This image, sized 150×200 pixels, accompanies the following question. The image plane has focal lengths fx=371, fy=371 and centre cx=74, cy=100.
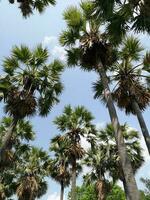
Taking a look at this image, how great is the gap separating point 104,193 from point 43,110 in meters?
8.20

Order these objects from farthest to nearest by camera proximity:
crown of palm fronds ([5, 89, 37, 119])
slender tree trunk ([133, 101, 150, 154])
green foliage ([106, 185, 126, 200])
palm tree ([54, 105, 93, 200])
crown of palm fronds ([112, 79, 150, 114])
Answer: green foliage ([106, 185, 126, 200]), palm tree ([54, 105, 93, 200]), crown of palm fronds ([5, 89, 37, 119]), crown of palm fronds ([112, 79, 150, 114]), slender tree trunk ([133, 101, 150, 154])

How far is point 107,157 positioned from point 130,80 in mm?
8632

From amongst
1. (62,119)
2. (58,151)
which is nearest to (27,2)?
(62,119)

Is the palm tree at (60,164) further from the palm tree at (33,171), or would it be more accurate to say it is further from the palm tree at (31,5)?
the palm tree at (31,5)

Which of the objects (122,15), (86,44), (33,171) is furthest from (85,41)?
(33,171)

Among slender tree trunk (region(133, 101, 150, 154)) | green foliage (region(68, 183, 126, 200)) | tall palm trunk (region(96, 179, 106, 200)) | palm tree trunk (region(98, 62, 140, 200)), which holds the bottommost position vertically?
palm tree trunk (region(98, 62, 140, 200))

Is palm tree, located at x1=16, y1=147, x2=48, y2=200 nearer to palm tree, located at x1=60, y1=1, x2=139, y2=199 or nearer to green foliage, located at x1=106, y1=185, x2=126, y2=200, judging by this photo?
palm tree, located at x1=60, y1=1, x2=139, y2=199

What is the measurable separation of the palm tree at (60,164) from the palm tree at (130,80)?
756cm

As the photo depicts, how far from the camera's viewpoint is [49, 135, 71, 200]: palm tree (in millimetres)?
23719

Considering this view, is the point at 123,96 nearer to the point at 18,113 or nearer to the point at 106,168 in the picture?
the point at 18,113

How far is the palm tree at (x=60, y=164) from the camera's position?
23719 millimetres

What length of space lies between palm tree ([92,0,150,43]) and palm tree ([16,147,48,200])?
16.0m

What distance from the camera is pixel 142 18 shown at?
11.5 metres

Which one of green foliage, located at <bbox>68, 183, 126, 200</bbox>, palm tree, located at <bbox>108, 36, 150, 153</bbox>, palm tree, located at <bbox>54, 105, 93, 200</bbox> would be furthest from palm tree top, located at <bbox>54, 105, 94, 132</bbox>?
green foliage, located at <bbox>68, 183, 126, 200</bbox>
